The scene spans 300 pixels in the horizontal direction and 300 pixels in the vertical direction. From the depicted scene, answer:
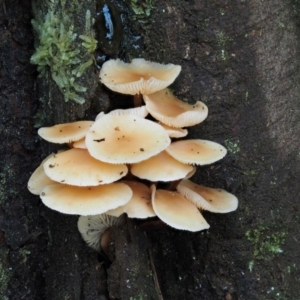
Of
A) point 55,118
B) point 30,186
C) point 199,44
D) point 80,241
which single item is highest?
point 199,44

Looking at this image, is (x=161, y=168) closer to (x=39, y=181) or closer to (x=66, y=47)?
(x=39, y=181)

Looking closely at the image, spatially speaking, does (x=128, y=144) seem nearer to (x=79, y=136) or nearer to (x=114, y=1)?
(x=79, y=136)

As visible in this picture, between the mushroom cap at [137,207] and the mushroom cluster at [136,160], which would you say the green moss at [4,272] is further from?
the mushroom cap at [137,207]

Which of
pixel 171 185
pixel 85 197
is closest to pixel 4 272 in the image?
pixel 85 197

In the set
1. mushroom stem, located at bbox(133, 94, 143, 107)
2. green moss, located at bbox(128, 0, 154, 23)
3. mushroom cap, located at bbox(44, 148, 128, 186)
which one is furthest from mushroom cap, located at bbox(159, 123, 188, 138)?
green moss, located at bbox(128, 0, 154, 23)

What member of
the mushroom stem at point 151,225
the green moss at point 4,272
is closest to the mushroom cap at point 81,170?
the mushroom stem at point 151,225

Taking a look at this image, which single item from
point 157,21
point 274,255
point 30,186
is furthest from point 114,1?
point 274,255
